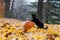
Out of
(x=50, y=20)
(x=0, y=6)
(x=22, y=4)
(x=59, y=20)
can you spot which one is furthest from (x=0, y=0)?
(x=22, y=4)

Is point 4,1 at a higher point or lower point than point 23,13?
higher

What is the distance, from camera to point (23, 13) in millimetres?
23031

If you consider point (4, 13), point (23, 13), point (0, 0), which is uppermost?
point (0, 0)

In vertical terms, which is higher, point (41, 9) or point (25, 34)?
point (25, 34)

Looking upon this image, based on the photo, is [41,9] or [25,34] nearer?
[25,34]

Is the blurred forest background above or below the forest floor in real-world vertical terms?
below

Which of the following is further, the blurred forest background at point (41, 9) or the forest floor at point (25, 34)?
the blurred forest background at point (41, 9)

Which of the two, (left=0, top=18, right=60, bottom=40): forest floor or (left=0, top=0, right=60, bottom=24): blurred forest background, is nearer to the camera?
(left=0, top=18, right=60, bottom=40): forest floor

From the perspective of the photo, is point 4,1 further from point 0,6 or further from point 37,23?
point 37,23

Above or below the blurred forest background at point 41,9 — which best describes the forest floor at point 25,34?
above

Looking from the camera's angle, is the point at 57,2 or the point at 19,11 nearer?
the point at 57,2

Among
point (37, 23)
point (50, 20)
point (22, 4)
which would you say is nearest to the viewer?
point (37, 23)

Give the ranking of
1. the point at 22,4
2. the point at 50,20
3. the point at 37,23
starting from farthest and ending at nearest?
1. the point at 22,4
2. the point at 50,20
3. the point at 37,23

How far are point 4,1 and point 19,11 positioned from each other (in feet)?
33.0
